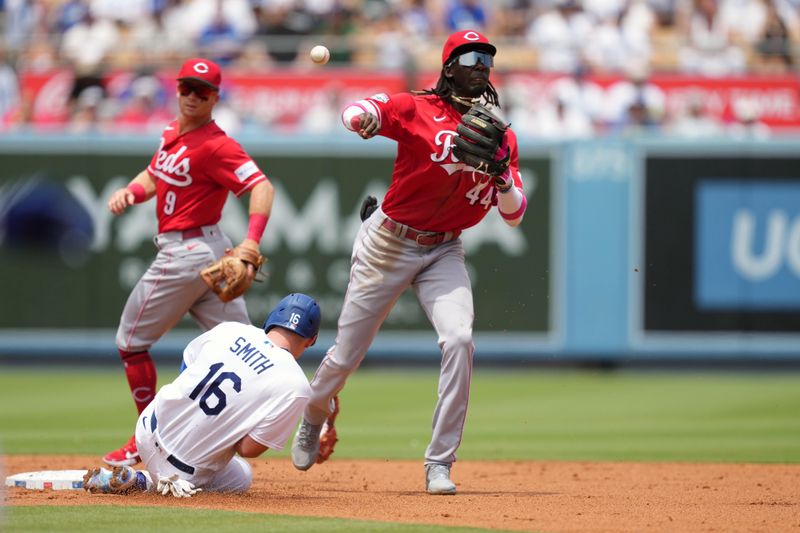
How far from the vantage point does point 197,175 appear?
7.71 m

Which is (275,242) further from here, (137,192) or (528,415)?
(137,192)

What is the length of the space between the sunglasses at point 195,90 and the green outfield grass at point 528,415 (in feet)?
8.95

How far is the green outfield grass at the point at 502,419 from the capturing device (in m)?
8.97

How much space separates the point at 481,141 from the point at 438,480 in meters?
1.78

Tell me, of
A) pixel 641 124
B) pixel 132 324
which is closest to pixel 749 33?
pixel 641 124

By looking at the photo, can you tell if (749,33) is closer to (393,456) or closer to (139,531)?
(393,456)

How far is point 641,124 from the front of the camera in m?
15.1

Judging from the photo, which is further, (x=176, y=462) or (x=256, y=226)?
(x=256, y=226)

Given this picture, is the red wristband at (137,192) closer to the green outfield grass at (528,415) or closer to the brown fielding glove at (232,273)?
the brown fielding glove at (232,273)

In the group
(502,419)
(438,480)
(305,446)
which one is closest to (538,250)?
(502,419)

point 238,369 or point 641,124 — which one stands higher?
point 641,124

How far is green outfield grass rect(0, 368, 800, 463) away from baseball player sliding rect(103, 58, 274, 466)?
1462 millimetres

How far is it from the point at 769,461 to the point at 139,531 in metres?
4.88

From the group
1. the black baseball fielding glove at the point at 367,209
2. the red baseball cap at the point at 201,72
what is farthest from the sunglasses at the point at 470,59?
the red baseball cap at the point at 201,72
